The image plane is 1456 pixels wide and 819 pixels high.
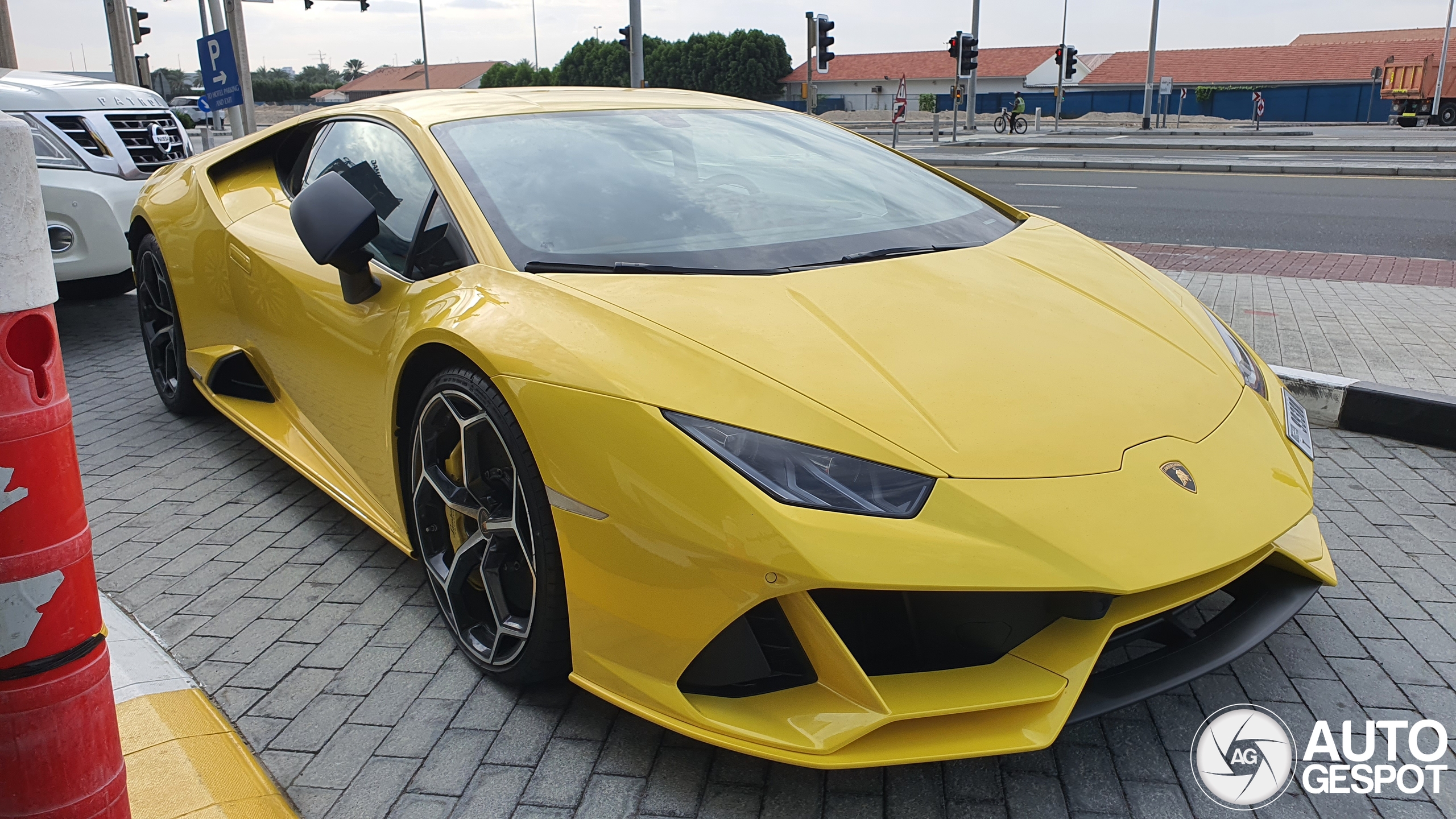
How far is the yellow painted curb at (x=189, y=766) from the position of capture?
74.3 inches

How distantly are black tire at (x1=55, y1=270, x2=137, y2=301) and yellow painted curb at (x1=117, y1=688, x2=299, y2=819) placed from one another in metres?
4.56

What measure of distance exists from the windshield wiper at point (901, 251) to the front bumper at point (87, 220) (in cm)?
479

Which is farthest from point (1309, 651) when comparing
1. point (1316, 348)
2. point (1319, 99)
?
point (1319, 99)

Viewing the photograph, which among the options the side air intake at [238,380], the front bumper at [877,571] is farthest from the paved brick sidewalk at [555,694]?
the side air intake at [238,380]

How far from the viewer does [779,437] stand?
1.75 metres

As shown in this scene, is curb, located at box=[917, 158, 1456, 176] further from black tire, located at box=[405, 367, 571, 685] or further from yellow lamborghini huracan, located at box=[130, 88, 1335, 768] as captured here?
black tire, located at box=[405, 367, 571, 685]

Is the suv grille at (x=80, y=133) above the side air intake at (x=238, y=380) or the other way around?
above

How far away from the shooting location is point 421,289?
2426 millimetres

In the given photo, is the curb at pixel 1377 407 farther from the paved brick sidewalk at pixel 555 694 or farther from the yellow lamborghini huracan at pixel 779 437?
the yellow lamborghini huracan at pixel 779 437

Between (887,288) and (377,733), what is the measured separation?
4.82ft

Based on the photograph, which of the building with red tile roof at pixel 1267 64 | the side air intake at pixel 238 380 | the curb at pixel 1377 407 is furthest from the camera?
the building with red tile roof at pixel 1267 64

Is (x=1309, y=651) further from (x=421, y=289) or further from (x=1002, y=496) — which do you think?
(x=421, y=289)

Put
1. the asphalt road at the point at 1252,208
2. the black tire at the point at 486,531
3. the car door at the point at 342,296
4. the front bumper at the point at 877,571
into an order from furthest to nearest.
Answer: the asphalt road at the point at 1252,208 < the car door at the point at 342,296 < the black tire at the point at 486,531 < the front bumper at the point at 877,571

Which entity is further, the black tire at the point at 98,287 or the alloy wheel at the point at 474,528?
the black tire at the point at 98,287
